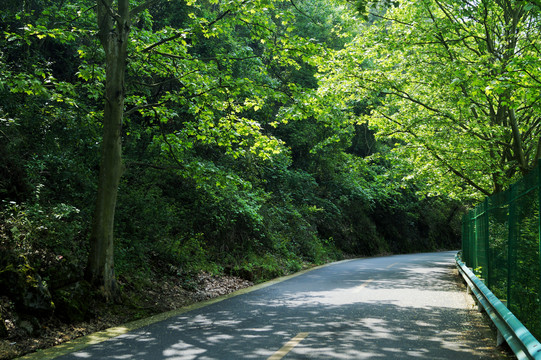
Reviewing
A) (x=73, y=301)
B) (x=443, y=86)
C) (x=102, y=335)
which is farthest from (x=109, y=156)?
(x=443, y=86)

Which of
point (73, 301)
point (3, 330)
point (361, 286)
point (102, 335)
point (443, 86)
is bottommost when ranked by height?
point (102, 335)

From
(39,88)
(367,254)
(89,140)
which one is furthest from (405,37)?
(367,254)

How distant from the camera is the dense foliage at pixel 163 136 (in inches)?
380

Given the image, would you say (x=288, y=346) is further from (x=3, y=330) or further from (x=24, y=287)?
(x=24, y=287)

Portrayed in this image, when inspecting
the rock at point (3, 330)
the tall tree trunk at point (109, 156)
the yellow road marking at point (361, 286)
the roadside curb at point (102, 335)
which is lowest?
the roadside curb at point (102, 335)

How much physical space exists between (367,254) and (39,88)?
2817 centimetres

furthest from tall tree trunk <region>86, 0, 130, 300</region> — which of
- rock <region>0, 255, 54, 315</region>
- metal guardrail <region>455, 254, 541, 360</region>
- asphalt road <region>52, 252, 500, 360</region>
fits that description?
metal guardrail <region>455, 254, 541, 360</region>

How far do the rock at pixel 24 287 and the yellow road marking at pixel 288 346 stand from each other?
4.01 metres

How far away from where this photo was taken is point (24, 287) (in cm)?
732

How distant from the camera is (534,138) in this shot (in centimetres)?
1686

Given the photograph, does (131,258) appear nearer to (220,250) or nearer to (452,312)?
(220,250)

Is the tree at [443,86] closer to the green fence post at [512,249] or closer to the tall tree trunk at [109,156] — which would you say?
the green fence post at [512,249]

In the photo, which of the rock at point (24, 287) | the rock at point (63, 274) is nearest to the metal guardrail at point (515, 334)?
the rock at point (24, 287)

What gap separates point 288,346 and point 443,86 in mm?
13409
